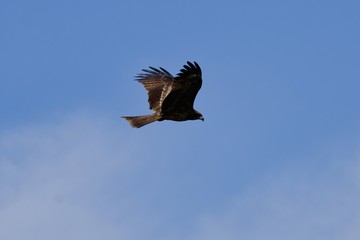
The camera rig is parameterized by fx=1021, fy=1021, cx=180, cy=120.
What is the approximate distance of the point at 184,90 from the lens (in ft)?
106

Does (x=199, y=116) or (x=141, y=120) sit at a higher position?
(x=199, y=116)

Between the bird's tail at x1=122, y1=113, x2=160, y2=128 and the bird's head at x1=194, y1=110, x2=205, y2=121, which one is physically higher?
the bird's head at x1=194, y1=110, x2=205, y2=121

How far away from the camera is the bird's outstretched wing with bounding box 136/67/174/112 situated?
3412 cm

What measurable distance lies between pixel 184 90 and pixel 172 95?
33.6 inches

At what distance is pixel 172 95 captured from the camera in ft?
108

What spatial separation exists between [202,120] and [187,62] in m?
4.78

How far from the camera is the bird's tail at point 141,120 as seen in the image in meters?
33.0

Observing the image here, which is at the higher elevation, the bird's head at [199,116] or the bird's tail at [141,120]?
the bird's head at [199,116]

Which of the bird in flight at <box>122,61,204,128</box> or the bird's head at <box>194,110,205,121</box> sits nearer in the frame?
the bird in flight at <box>122,61,204,128</box>

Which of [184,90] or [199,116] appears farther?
[199,116]

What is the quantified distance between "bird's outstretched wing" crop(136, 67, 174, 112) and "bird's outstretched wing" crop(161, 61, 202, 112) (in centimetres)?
64

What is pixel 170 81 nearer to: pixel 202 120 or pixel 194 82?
pixel 202 120

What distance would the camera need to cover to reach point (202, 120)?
34844 millimetres

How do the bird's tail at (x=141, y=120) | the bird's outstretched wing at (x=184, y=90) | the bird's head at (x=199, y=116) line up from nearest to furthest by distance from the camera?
the bird's outstretched wing at (x=184, y=90), the bird's tail at (x=141, y=120), the bird's head at (x=199, y=116)
